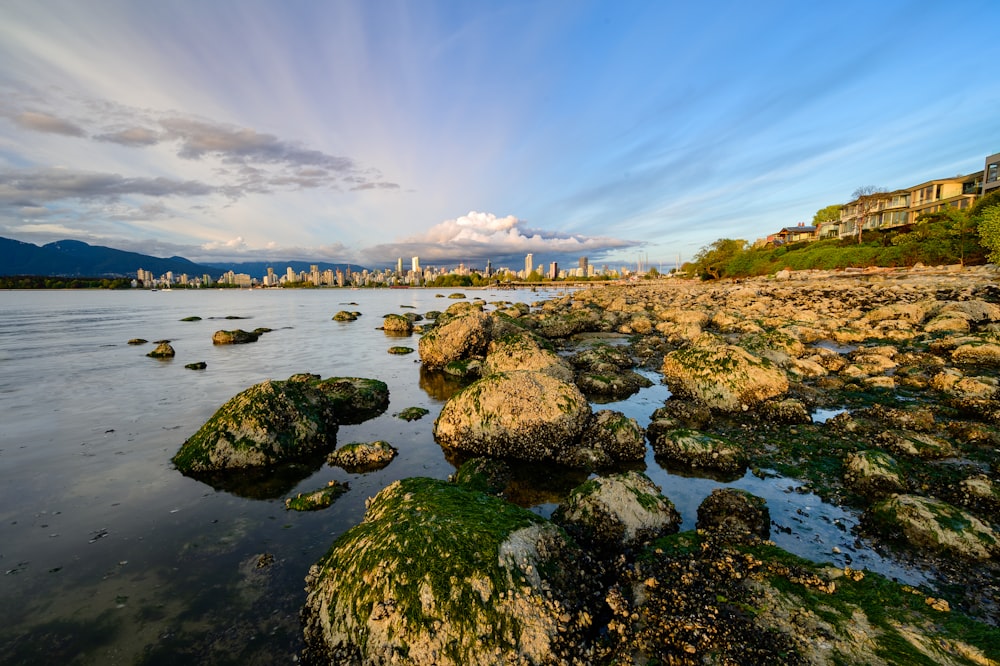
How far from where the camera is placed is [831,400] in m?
13.6

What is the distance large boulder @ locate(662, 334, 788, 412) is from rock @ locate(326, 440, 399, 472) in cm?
1037

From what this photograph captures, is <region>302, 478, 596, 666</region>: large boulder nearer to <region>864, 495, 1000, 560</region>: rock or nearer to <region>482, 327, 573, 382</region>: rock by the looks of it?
<region>864, 495, 1000, 560</region>: rock

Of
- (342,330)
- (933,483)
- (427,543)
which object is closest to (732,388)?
(933,483)

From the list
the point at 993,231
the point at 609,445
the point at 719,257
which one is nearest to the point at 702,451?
the point at 609,445

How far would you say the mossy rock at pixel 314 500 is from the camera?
8383 millimetres

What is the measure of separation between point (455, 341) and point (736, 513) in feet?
51.9

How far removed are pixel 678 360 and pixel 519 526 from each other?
1169 cm

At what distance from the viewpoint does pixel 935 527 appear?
6.48 m

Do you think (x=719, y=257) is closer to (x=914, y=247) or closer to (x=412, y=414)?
(x=914, y=247)

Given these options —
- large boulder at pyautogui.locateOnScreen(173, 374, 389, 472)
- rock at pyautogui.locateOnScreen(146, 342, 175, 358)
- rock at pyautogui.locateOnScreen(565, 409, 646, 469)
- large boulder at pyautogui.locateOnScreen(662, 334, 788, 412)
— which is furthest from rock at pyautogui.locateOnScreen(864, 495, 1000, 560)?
rock at pyautogui.locateOnScreen(146, 342, 175, 358)

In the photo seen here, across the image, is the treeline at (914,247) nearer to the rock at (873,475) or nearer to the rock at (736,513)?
the rock at (873,475)

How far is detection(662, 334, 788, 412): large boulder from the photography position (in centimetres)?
1345

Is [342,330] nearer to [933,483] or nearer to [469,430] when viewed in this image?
[469,430]

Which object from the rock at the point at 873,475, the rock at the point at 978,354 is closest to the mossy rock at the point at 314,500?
the rock at the point at 873,475
